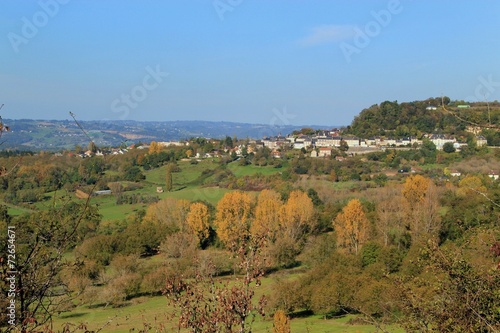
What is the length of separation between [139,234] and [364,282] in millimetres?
18699

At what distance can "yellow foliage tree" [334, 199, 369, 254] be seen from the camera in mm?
33031

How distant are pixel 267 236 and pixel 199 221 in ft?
112

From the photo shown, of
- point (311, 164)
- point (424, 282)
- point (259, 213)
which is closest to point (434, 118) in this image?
point (311, 164)

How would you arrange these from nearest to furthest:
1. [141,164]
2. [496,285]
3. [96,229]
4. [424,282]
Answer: [496,285], [424,282], [96,229], [141,164]

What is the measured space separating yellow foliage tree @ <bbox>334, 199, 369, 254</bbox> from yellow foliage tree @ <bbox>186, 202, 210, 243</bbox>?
1075 centimetres

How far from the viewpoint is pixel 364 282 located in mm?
22719

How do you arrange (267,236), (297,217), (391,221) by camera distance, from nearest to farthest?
1. (267,236)
2. (391,221)
3. (297,217)

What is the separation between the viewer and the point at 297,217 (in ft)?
123

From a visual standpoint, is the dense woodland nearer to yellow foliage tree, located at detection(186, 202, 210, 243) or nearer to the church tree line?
yellow foliage tree, located at detection(186, 202, 210, 243)

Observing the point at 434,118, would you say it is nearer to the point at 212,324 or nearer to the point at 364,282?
the point at 364,282

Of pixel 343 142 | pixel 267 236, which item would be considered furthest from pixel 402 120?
pixel 267 236

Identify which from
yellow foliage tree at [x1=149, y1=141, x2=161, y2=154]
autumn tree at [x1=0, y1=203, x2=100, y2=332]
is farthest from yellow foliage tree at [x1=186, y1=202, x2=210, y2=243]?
yellow foliage tree at [x1=149, y1=141, x2=161, y2=154]

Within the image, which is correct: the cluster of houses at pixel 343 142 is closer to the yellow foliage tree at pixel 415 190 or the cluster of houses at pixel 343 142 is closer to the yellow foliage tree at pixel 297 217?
the yellow foliage tree at pixel 415 190

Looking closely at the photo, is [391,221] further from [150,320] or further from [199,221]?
[150,320]
